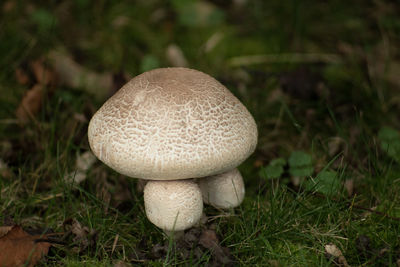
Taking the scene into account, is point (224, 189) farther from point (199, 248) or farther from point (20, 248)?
point (20, 248)

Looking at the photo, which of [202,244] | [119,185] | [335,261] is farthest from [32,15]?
[335,261]

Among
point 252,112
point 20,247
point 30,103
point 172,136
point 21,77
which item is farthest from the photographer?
point 21,77

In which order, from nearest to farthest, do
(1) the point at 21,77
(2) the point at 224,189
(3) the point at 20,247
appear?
(3) the point at 20,247 → (2) the point at 224,189 → (1) the point at 21,77

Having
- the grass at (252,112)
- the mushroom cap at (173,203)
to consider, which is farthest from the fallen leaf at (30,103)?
the mushroom cap at (173,203)

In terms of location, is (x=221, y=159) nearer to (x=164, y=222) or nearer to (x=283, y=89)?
(x=164, y=222)

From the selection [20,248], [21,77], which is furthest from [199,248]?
[21,77]

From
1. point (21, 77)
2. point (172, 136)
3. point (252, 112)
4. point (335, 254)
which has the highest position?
point (172, 136)

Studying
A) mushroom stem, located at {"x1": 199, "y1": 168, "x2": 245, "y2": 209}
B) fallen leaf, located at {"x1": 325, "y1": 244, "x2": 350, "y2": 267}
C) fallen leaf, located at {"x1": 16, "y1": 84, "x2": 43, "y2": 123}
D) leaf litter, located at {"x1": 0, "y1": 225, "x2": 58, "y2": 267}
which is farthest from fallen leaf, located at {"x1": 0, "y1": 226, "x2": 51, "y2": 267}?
fallen leaf, located at {"x1": 325, "y1": 244, "x2": 350, "y2": 267}

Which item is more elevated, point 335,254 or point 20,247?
point 20,247

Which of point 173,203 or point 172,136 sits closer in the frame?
point 172,136
